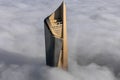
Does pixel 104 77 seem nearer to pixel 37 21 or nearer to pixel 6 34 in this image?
pixel 6 34

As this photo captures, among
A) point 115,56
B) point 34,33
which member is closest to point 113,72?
point 115,56

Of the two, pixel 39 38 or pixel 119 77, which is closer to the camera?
pixel 119 77

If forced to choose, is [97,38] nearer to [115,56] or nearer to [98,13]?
[115,56]

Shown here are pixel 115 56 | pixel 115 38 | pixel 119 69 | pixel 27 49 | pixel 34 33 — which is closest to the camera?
pixel 119 69

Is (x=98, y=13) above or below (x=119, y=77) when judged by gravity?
above

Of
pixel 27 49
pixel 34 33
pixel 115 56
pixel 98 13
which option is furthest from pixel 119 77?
pixel 98 13

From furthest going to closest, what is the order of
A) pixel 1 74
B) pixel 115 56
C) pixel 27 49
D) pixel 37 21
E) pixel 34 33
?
pixel 37 21
pixel 34 33
pixel 27 49
pixel 115 56
pixel 1 74
